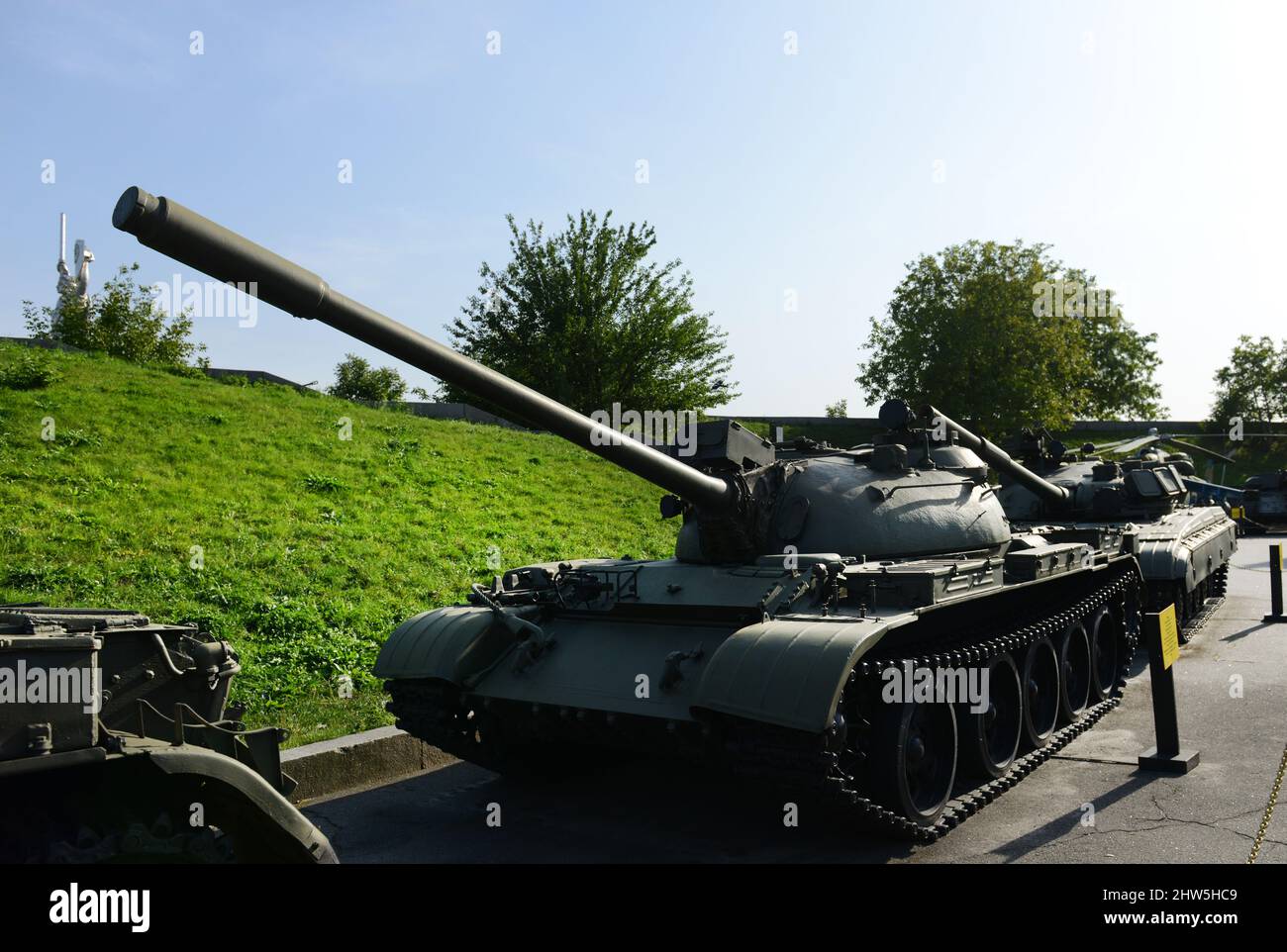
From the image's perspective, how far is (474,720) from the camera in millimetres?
7098

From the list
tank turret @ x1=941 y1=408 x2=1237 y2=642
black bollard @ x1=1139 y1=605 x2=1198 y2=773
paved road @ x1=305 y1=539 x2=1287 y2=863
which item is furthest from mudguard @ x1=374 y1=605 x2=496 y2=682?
tank turret @ x1=941 y1=408 x2=1237 y2=642

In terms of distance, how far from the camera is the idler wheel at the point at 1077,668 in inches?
342

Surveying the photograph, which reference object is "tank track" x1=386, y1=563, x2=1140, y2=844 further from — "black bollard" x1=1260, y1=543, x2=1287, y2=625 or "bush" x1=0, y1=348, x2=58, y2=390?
"bush" x1=0, y1=348, x2=58, y2=390

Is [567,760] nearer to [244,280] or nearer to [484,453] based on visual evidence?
[244,280]

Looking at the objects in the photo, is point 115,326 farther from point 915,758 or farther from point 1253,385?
point 1253,385

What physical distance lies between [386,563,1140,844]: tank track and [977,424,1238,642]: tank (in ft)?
8.62

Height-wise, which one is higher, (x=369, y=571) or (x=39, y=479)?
(x=39, y=479)

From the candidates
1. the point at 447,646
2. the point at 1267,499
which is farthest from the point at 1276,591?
the point at 1267,499

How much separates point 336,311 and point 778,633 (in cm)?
276

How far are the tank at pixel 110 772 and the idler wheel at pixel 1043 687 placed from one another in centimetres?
585

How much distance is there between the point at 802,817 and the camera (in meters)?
6.49

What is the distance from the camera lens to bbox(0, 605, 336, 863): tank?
9.75 ft
